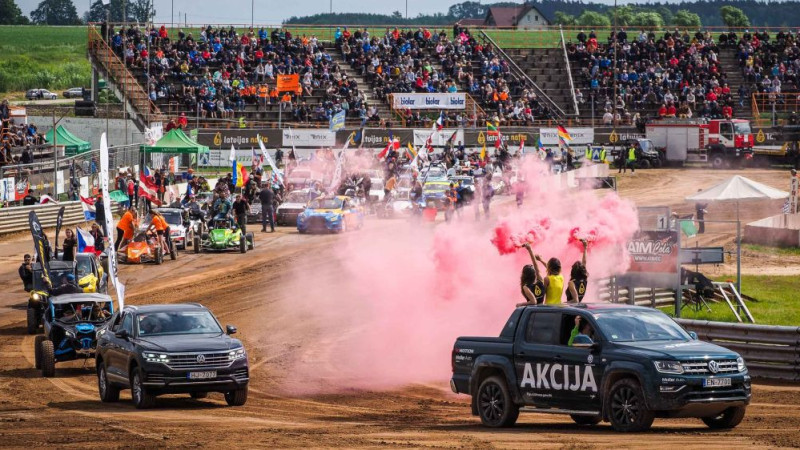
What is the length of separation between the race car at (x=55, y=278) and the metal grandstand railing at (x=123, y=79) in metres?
35.9

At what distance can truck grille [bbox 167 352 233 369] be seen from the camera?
16500 millimetres

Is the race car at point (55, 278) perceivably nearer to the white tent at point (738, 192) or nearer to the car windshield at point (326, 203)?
the car windshield at point (326, 203)

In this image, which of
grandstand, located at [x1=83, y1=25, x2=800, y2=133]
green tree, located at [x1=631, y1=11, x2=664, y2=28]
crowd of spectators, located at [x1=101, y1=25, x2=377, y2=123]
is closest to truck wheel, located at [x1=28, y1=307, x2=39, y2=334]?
A: grandstand, located at [x1=83, y1=25, x2=800, y2=133]

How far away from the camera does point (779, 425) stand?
13.9 metres

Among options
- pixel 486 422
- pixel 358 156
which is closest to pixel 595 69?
pixel 358 156

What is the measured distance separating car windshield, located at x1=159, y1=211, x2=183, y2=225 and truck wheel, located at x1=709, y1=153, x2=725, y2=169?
32.3m

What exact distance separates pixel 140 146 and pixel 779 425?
38032 millimetres

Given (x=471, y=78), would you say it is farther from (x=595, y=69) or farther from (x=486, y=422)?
(x=486, y=422)

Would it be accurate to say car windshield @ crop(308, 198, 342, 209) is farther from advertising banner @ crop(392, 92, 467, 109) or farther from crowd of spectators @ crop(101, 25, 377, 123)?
advertising banner @ crop(392, 92, 467, 109)

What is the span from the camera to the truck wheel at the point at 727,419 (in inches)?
516

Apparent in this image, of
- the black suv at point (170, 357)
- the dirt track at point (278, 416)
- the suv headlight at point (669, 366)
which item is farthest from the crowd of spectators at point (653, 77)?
the suv headlight at point (669, 366)

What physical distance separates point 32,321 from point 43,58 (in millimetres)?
108493

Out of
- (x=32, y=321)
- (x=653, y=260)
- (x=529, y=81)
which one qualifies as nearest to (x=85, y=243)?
(x=32, y=321)

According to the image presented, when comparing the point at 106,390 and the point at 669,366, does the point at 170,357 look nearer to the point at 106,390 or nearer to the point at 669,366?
the point at 106,390
